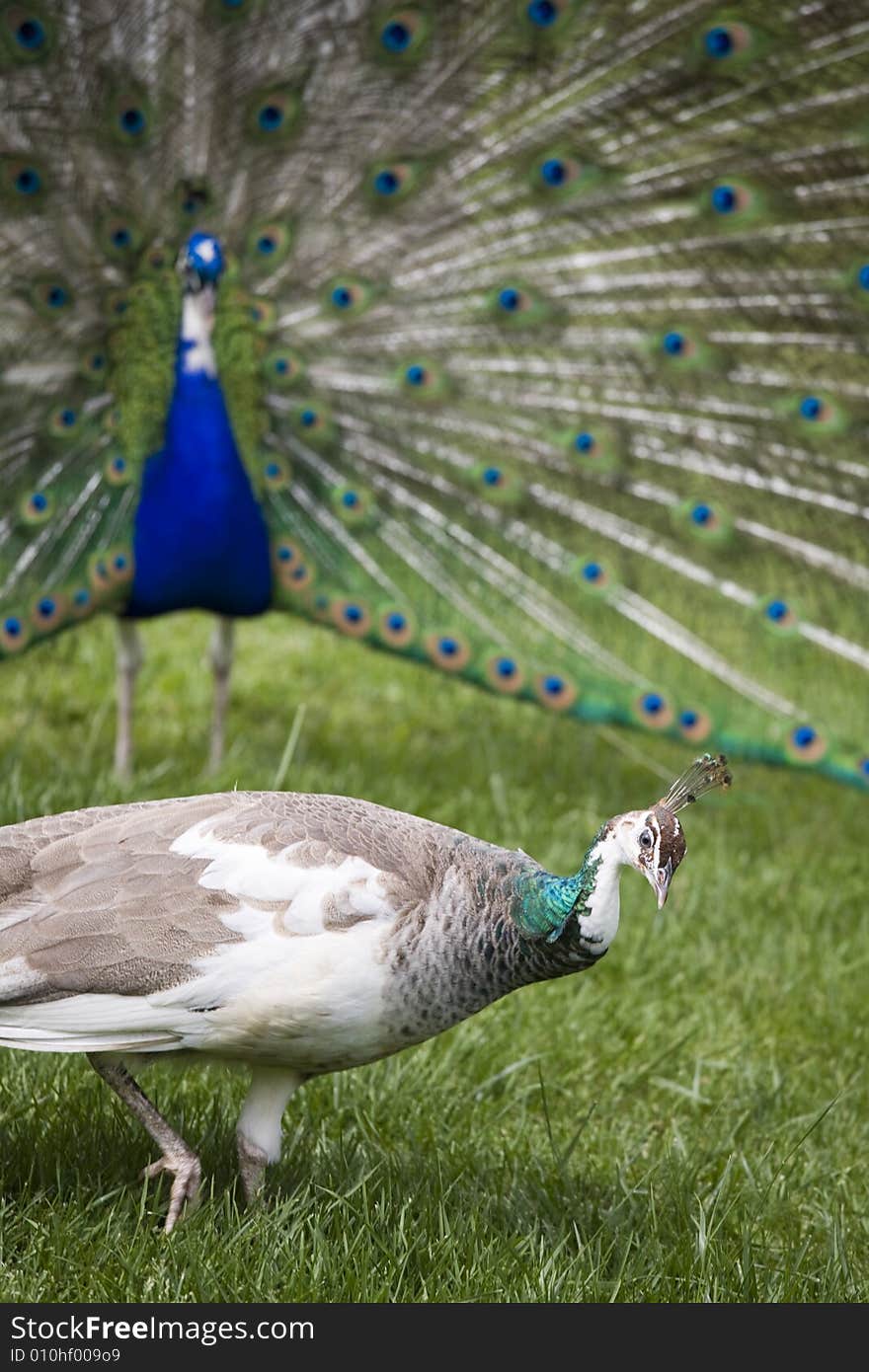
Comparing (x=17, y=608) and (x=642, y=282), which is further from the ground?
(x=642, y=282)

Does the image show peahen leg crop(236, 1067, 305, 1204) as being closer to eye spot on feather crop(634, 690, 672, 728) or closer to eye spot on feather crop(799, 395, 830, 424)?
eye spot on feather crop(634, 690, 672, 728)

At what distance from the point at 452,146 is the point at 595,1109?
267 centimetres

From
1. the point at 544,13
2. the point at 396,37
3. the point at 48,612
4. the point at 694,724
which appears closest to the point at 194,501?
the point at 48,612

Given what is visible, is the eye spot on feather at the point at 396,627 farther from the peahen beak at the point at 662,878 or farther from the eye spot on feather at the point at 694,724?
the peahen beak at the point at 662,878

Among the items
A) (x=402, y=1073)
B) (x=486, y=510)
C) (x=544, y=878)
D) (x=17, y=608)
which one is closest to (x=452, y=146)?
(x=486, y=510)

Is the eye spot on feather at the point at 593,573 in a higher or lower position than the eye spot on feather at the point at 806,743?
higher

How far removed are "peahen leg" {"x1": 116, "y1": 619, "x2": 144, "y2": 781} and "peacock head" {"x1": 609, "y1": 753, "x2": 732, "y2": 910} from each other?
2.86 m

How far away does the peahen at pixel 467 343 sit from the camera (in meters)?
4.41

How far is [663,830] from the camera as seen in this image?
2.10 meters

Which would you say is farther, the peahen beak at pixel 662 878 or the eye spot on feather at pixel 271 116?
the eye spot on feather at pixel 271 116

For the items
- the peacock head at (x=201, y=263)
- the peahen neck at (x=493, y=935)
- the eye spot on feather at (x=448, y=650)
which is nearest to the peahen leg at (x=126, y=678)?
the eye spot on feather at (x=448, y=650)

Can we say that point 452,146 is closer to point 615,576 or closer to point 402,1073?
point 615,576

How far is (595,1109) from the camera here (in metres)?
3.22

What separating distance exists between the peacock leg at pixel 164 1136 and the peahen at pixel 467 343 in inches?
83.7
